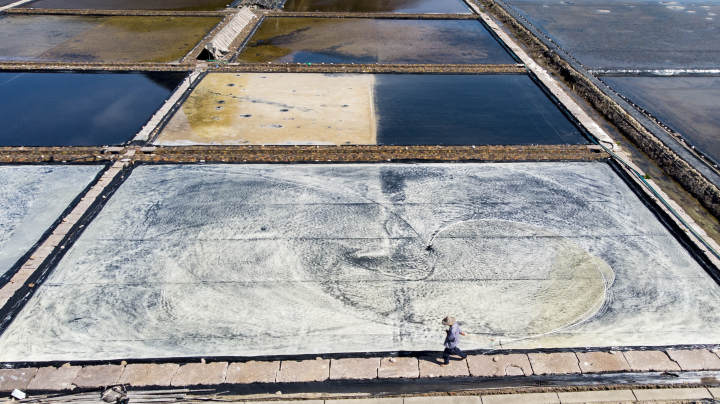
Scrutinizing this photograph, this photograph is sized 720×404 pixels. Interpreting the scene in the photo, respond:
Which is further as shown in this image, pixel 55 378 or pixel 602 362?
pixel 602 362

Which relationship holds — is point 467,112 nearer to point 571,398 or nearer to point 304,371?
point 571,398

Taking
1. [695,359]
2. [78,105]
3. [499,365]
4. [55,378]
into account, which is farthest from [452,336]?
[78,105]

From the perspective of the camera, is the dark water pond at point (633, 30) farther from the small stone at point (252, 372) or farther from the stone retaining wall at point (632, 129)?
the small stone at point (252, 372)

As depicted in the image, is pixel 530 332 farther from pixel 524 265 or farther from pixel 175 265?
pixel 175 265

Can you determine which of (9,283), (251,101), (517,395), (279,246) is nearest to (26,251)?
(9,283)

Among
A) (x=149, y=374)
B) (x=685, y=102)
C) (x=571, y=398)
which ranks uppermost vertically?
(x=685, y=102)

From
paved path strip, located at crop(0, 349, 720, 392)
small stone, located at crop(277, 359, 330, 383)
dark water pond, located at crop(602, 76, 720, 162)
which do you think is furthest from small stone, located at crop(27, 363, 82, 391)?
dark water pond, located at crop(602, 76, 720, 162)
